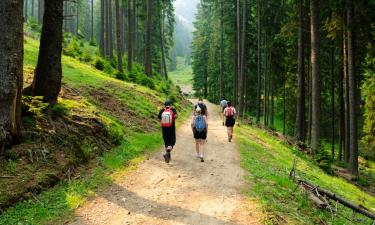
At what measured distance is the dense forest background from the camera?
61.1 ft

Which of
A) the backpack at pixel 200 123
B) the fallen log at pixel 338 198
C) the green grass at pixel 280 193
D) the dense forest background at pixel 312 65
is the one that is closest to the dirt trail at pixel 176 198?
the green grass at pixel 280 193

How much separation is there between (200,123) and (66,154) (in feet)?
15.2

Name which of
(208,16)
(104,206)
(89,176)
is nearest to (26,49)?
(89,176)

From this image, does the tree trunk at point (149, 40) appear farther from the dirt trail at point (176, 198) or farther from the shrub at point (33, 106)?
the shrub at point (33, 106)

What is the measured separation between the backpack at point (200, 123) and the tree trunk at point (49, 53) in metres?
4.51

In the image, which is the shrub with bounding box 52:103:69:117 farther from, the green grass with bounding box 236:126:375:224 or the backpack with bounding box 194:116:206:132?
the green grass with bounding box 236:126:375:224

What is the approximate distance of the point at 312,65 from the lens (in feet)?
61.1

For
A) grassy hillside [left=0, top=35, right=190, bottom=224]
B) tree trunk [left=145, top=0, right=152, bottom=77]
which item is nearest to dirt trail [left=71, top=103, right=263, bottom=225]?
grassy hillside [left=0, top=35, right=190, bottom=224]

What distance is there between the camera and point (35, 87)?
35.6 feet

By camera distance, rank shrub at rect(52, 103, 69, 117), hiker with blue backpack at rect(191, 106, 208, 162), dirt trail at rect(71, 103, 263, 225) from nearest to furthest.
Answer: dirt trail at rect(71, 103, 263, 225), shrub at rect(52, 103, 69, 117), hiker with blue backpack at rect(191, 106, 208, 162)

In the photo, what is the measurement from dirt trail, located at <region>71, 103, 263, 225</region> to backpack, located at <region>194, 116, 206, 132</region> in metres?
1.04

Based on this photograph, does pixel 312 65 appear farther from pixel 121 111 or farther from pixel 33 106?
pixel 33 106

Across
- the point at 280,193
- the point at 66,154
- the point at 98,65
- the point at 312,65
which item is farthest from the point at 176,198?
the point at 98,65

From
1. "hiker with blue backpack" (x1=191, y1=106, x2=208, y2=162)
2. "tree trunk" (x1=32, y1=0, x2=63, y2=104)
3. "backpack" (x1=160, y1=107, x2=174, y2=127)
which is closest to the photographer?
"tree trunk" (x1=32, y1=0, x2=63, y2=104)
